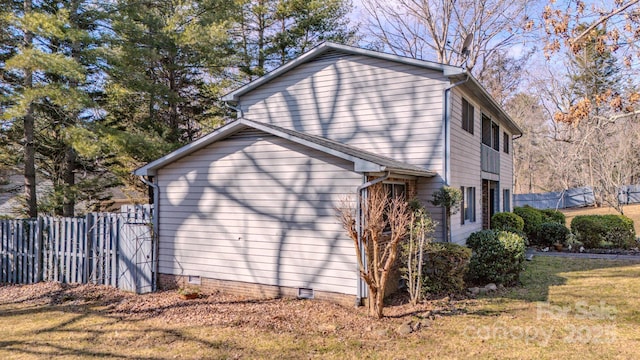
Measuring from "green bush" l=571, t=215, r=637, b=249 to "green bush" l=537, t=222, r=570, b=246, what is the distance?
2.18ft

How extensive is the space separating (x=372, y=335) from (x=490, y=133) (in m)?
11.0

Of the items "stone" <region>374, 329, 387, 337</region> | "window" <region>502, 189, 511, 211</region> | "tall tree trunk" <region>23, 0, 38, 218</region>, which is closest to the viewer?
"stone" <region>374, 329, 387, 337</region>

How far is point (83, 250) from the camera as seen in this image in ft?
30.5

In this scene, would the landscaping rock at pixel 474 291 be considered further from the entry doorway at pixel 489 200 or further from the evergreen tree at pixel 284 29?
the evergreen tree at pixel 284 29

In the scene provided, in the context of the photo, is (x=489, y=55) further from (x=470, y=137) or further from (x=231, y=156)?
(x=231, y=156)

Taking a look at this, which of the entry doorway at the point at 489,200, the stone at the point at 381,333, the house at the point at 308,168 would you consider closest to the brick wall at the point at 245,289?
the house at the point at 308,168

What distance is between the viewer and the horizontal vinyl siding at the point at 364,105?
9.92m

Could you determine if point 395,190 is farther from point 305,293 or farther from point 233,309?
point 233,309

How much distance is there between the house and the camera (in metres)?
7.84

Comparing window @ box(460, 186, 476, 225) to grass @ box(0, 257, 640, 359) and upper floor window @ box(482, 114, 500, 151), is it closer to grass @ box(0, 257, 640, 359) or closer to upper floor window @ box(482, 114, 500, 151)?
upper floor window @ box(482, 114, 500, 151)

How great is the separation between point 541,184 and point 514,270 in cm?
3315

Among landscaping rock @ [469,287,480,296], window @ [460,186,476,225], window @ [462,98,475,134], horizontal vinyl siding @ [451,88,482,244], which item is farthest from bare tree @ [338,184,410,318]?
window @ [462,98,475,134]

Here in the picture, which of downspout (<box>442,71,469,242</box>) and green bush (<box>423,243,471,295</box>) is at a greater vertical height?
downspout (<box>442,71,469,242</box>)

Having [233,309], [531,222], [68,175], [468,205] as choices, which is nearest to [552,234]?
[531,222]
